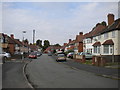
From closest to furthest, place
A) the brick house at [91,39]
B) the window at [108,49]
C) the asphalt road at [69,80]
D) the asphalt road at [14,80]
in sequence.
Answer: the asphalt road at [69,80]
the asphalt road at [14,80]
the window at [108,49]
the brick house at [91,39]

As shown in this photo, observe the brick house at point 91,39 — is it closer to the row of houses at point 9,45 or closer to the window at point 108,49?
the window at point 108,49

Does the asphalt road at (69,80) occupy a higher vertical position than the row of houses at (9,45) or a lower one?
lower

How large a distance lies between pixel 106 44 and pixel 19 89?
32.1m

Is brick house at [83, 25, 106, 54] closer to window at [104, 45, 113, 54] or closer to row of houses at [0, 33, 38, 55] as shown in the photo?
window at [104, 45, 113, 54]

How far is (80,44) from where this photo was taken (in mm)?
74312

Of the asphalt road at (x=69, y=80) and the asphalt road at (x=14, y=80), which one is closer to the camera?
the asphalt road at (x=69, y=80)

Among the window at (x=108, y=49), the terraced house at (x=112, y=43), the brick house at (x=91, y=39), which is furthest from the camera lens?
the brick house at (x=91, y=39)

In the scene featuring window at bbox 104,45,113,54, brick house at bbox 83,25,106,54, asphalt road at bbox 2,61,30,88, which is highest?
brick house at bbox 83,25,106,54

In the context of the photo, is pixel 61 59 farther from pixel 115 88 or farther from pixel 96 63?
pixel 115 88

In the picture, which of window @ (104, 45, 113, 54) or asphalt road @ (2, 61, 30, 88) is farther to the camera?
window @ (104, 45, 113, 54)

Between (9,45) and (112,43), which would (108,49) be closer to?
(112,43)

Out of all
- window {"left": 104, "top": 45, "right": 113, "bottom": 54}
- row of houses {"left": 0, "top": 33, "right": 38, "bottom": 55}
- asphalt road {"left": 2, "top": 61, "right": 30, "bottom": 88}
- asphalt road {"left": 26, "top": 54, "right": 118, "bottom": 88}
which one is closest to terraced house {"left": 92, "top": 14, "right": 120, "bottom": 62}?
window {"left": 104, "top": 45, "right": 113, "bottom": 54}

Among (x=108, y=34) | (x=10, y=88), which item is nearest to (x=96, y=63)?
(x=108, y=34)

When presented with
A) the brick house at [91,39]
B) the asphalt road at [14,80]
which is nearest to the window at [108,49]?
the brick house at [91,39]
